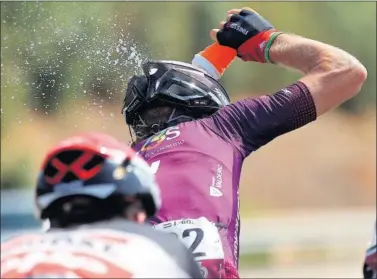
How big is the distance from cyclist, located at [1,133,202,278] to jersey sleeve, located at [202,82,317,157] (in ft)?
5.51

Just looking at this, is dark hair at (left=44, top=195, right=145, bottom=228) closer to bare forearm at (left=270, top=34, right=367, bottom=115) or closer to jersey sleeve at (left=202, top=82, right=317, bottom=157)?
jersey sleeve at (left=202, top=82, right=317, bottom=157)

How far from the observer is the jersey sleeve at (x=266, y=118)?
481cm

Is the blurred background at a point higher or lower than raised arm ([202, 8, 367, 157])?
lower

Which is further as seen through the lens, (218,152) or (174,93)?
(174,93)

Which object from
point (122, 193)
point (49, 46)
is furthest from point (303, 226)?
point (122, 193)

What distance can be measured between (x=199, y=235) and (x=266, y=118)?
2.23 feet

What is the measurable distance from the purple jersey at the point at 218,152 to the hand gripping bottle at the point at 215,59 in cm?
43

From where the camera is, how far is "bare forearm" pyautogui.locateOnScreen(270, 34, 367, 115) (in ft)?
15.9

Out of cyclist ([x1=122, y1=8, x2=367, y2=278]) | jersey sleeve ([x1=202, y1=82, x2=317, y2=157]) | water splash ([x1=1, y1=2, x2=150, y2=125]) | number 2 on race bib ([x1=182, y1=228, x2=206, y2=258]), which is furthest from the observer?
water splash ([x1=1, y1=2, x2=150, y2=125])

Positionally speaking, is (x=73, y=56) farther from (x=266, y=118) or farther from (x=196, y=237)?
(x=196, y=237)

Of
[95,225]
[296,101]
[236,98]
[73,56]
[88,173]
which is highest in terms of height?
[88,173]

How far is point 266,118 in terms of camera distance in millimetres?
4812

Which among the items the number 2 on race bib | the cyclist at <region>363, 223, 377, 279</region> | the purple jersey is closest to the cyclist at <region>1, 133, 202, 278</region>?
the number 2 on race bib

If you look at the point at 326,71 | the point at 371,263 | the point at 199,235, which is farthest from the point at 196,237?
Answer: the point at 371,263
